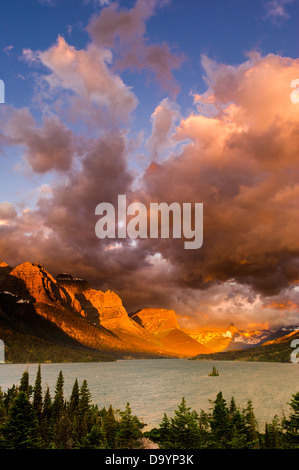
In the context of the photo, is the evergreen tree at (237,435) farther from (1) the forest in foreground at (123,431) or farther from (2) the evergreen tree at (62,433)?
(2) the evergreen tree at (62,433)

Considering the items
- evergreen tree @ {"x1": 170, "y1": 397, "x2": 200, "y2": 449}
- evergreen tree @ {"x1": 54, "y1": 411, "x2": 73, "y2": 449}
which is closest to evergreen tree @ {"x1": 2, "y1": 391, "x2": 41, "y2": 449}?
evergreen tree @ {"x1": 54, "y1": 411, "x2": 73, "y2": 449}

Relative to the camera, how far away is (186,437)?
2926 inches

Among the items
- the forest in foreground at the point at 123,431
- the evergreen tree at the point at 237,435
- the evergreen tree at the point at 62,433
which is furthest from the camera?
the evergreen tree at the point at 62,433

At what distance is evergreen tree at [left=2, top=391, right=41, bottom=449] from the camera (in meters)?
66.1

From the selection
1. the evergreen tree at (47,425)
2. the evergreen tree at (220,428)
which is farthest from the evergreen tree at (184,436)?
the evergreen tree at (47,425)

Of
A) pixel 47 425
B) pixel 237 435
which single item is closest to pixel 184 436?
pixel 237 435

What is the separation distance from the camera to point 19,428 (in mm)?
68125

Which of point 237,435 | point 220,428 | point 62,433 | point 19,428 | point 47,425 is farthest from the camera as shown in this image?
point 47,425

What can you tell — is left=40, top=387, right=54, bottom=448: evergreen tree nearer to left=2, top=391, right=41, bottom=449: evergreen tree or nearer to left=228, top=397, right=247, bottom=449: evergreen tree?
left=2, top=391, right=41, bottom=449: evergreen tree

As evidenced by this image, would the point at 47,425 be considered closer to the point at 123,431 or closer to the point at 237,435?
the point at 123,431

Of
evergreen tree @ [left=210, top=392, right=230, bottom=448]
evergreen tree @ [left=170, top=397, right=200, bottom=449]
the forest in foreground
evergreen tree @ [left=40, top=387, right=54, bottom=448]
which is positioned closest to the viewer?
the forest in foreground

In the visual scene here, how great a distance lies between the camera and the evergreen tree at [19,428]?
217 feet
